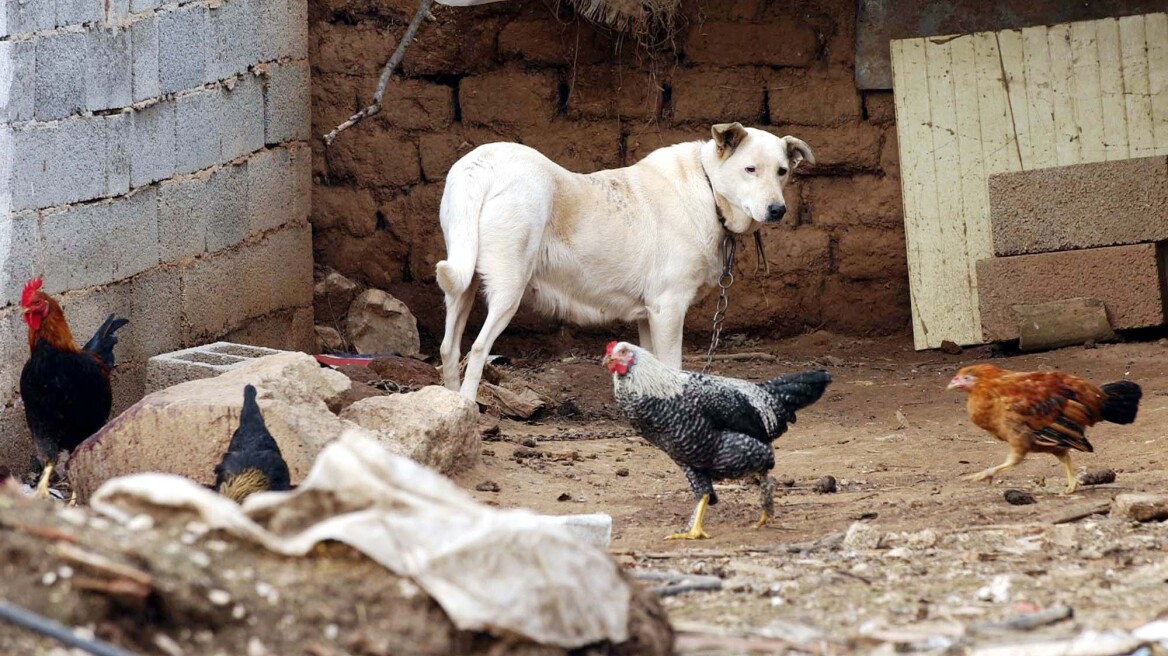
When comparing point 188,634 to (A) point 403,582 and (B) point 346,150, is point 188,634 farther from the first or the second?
(B) point 346,150

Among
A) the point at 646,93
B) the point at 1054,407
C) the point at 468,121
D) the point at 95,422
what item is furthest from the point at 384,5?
the point at 1054,407

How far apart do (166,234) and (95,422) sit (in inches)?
60.6

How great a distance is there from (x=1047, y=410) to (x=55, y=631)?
12.9ft

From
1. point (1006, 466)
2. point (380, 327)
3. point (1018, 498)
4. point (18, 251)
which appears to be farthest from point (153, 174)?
point (1018, 498)

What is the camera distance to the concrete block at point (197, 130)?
7.17m

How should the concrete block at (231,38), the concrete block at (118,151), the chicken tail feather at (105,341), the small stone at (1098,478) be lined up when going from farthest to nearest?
the concrete block at (231,38), the concrete block at (118,151), the chicken tail feather at (105,341), the small stone at (1098,478)

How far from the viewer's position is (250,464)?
4.43 metres

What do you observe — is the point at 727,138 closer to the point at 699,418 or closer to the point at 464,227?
the point at 464,227

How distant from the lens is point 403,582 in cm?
283

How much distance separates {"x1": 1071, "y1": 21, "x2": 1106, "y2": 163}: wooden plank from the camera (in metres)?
9.00

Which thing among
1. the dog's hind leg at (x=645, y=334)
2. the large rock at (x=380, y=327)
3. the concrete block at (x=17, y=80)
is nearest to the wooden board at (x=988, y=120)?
the dog's hind leg at (x=645, y=334)

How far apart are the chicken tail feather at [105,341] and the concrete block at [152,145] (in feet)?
2.64

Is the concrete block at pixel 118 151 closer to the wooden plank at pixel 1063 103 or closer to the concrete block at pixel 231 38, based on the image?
the concrete block at pixel 231 38

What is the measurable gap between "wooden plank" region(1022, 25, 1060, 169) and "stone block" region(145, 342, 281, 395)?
5.25 m
